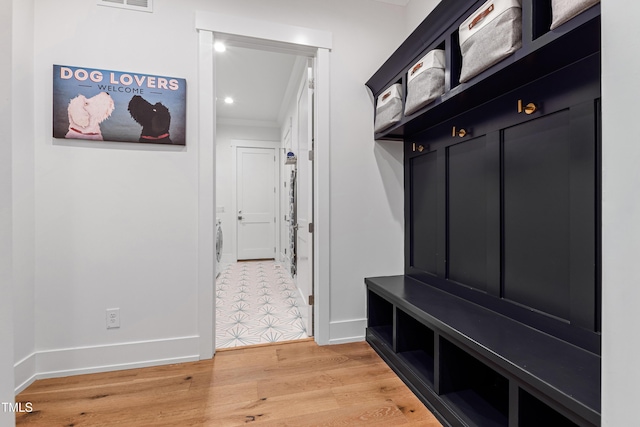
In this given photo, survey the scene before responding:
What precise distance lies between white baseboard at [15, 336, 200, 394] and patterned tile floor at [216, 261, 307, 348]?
32cm

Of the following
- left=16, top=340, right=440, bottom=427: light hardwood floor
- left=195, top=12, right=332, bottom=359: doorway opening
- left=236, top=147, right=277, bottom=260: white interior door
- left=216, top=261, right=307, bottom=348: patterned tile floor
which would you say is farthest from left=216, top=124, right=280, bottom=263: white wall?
left=16, top=340, right=440, bottom=427: light hardwood floor

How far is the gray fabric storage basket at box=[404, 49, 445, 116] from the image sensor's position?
1589 millimetres

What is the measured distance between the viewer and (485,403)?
4.47 ft

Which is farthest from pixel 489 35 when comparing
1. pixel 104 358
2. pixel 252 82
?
pixel 252 82

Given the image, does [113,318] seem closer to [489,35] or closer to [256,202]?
[489,35]

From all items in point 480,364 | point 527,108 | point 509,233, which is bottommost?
point 480,364

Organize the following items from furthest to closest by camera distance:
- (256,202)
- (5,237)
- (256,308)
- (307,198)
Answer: (256,202) < (256,308) < (307,198) < (5,237)

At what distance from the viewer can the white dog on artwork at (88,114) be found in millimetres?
1801

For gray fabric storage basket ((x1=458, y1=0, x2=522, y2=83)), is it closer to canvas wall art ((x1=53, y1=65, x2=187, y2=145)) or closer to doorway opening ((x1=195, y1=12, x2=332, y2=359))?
doorway opening ((x1=195, y1=12, x2=332, y2=359))

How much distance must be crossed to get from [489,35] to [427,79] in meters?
0.42

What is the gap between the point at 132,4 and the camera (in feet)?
6.24

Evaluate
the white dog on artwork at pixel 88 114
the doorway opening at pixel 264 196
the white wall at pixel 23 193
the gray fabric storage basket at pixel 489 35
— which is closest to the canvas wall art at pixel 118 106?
the white dog on artwork at pixel 88 114

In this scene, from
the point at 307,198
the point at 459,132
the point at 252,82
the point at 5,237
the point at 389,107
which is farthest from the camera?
the point at 252,82

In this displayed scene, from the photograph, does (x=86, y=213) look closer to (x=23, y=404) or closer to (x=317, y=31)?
(x=23, y=404)
